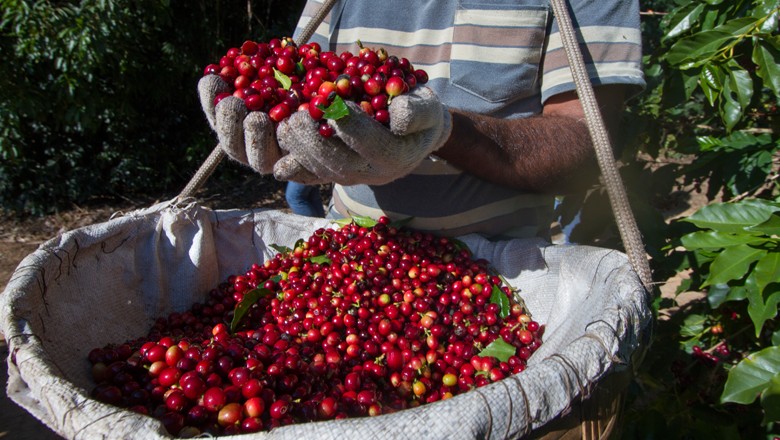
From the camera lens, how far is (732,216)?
5.12 feet

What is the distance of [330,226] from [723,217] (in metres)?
1.32

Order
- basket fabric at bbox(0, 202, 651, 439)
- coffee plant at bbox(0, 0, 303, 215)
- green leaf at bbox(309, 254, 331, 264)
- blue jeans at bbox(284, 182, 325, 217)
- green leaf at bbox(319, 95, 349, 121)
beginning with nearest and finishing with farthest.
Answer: basket fabric at bbox(0, 202, 651, 439) → green leaf at bbox(319, 95, 349, 121) → green leaf at bbox(309, 254, 331, 264) → blue jeans at bbox(284, 182, 325, 217) → coffee plant at bbox(0, 0, 303, 215)

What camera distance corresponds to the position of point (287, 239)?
2176 millimetres

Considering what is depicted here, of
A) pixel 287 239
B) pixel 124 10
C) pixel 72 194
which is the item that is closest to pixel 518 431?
pixel 287 239

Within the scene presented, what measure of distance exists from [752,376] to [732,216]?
46cm

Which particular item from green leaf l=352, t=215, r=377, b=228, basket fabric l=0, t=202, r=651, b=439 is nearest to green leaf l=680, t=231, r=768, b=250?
basket fabric l=0, t=202, r=651, b=439

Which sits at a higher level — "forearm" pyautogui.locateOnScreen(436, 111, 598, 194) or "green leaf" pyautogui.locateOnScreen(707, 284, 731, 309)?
"forearm" pyautogui.locateOnScreen(436, 111, 598, 194)

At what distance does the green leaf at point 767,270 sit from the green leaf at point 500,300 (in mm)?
685

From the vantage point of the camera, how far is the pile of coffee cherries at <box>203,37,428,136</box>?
131 centimetres

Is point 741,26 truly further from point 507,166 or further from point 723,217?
point 507,166

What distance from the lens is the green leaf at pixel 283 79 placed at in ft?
4.82

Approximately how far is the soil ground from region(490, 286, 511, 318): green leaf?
2.33m

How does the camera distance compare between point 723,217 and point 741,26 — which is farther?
point 741,26

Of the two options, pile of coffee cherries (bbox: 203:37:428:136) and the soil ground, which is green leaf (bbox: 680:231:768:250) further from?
the soil ground
